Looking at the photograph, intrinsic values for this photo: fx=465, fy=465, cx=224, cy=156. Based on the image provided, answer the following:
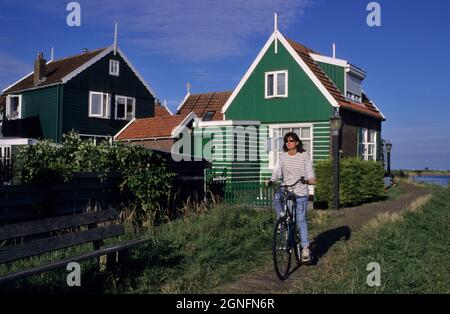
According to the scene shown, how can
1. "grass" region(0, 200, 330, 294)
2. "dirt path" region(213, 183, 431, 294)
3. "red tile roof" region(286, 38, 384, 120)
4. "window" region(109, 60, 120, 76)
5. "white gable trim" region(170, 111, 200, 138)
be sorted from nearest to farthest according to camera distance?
"grass" region(0, 200, 330, 294), "dirt path" region(213, 183, 431, 294), "red tile roof" region(286, 38, 384, 120), "white gable trim" region(170, 111, 200, 138), "window" region(109, 60, 120, 76)

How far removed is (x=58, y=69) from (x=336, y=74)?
700 inches

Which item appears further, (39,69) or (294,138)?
(39,69)

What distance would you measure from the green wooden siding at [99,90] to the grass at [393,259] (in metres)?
20.8

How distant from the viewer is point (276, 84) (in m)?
20.6

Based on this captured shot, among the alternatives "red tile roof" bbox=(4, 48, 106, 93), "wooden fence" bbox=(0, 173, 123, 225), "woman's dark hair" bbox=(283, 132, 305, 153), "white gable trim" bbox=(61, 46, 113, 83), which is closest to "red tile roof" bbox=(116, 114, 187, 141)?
"white gable trim" bbox=(61, 46, 113, 83)

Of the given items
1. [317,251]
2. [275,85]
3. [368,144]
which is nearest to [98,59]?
[275,85]

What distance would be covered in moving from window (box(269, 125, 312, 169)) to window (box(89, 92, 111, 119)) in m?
12.6

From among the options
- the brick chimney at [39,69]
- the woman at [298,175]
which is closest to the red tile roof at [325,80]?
the woman at [298,175]

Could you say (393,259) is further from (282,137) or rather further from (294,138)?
(282,137)

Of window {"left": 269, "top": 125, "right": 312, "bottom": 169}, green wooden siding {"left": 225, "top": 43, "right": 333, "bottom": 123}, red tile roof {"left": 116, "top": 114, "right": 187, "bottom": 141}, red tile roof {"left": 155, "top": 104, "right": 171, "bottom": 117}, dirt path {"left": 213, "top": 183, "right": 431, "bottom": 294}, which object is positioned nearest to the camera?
dirt path {"left": 213, "top": 183, "right": 431, "bottom": 294}

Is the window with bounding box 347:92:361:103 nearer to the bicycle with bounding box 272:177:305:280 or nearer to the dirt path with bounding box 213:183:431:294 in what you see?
the dirt path with bounding box 213:183:431:294

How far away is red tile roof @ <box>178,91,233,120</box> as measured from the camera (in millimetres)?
29852
